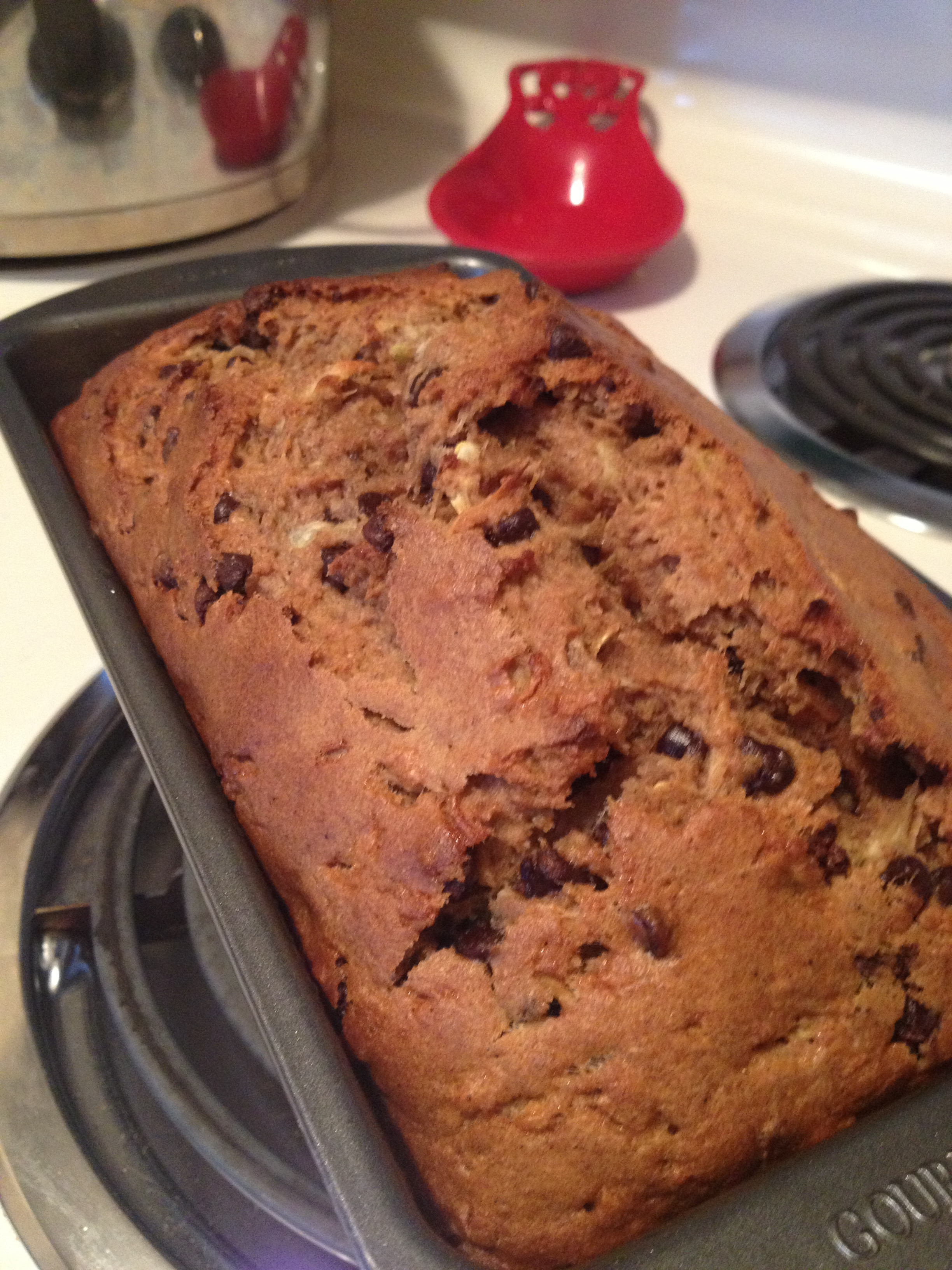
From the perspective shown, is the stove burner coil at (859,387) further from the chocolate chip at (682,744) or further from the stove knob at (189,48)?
the stove knob at (189,48)

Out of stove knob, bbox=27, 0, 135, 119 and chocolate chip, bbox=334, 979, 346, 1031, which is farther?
stove knob, bbox=27, 0, 135, 119

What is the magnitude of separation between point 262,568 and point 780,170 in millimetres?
1565

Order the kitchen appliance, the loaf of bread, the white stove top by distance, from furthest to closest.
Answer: the white stove top, the kitchen appliance, the loaf of bread

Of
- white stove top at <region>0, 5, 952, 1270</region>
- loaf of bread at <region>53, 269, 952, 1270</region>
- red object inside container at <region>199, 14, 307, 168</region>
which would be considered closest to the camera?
loaf of bread at <region>53, 269, 952, 1270</region>

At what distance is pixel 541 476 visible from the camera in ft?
2.50

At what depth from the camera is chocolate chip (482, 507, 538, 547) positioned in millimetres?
705

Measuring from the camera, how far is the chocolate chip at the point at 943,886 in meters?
0.64

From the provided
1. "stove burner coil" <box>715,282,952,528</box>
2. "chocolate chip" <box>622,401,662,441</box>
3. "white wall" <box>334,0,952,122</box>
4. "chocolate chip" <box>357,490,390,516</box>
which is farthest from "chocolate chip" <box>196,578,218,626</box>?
"white wall" <box>334,0,952,122</box>

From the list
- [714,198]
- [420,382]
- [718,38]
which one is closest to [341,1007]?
[420,382]

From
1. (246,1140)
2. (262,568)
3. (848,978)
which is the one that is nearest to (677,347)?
(262,568)

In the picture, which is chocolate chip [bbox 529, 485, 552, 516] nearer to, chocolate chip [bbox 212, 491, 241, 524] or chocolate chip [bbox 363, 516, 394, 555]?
chocolate chip [bbox 363, 516, 394, 555]

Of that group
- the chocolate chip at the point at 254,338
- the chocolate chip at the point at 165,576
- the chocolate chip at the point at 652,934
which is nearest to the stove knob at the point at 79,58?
the chocolate chip at the point at 254,338

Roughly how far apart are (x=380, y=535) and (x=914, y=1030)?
49 centimetres

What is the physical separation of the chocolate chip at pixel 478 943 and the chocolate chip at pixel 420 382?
0.42 meters
